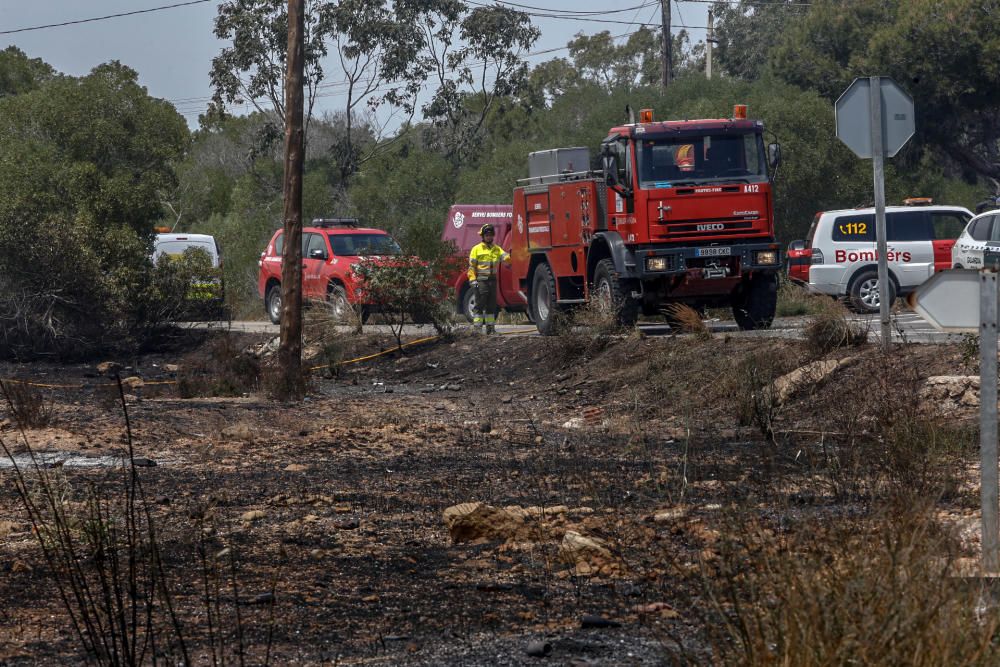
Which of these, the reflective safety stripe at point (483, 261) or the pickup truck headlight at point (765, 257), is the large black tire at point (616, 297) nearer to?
the pickup truck headlight at point (765, 257)

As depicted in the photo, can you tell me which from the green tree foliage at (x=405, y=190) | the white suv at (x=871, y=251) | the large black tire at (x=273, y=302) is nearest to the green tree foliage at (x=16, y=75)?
the green tree foliage at (x=405, y=190)

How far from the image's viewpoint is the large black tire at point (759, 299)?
693 inches

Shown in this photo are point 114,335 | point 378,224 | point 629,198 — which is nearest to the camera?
point 629,198

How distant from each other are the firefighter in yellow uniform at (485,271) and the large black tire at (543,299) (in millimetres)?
1020

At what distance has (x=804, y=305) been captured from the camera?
896 inches

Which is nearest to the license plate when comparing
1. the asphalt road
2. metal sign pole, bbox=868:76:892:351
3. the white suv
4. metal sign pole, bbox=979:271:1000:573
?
the asphalt road

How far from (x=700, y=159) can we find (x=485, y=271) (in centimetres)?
520

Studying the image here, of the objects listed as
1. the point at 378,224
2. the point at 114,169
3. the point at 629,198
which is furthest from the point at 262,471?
the point at 378,224

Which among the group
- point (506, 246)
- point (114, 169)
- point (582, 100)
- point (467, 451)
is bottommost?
point (467, 451)

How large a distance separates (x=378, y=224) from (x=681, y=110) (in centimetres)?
1074

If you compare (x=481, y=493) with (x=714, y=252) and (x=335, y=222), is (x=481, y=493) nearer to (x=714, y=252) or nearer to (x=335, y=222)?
(x=714, y=252)

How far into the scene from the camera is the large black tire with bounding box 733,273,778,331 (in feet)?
57.7

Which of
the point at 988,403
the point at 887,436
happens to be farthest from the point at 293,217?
the point at 988,403

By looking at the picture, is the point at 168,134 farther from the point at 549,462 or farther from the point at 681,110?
the point at 549,462
